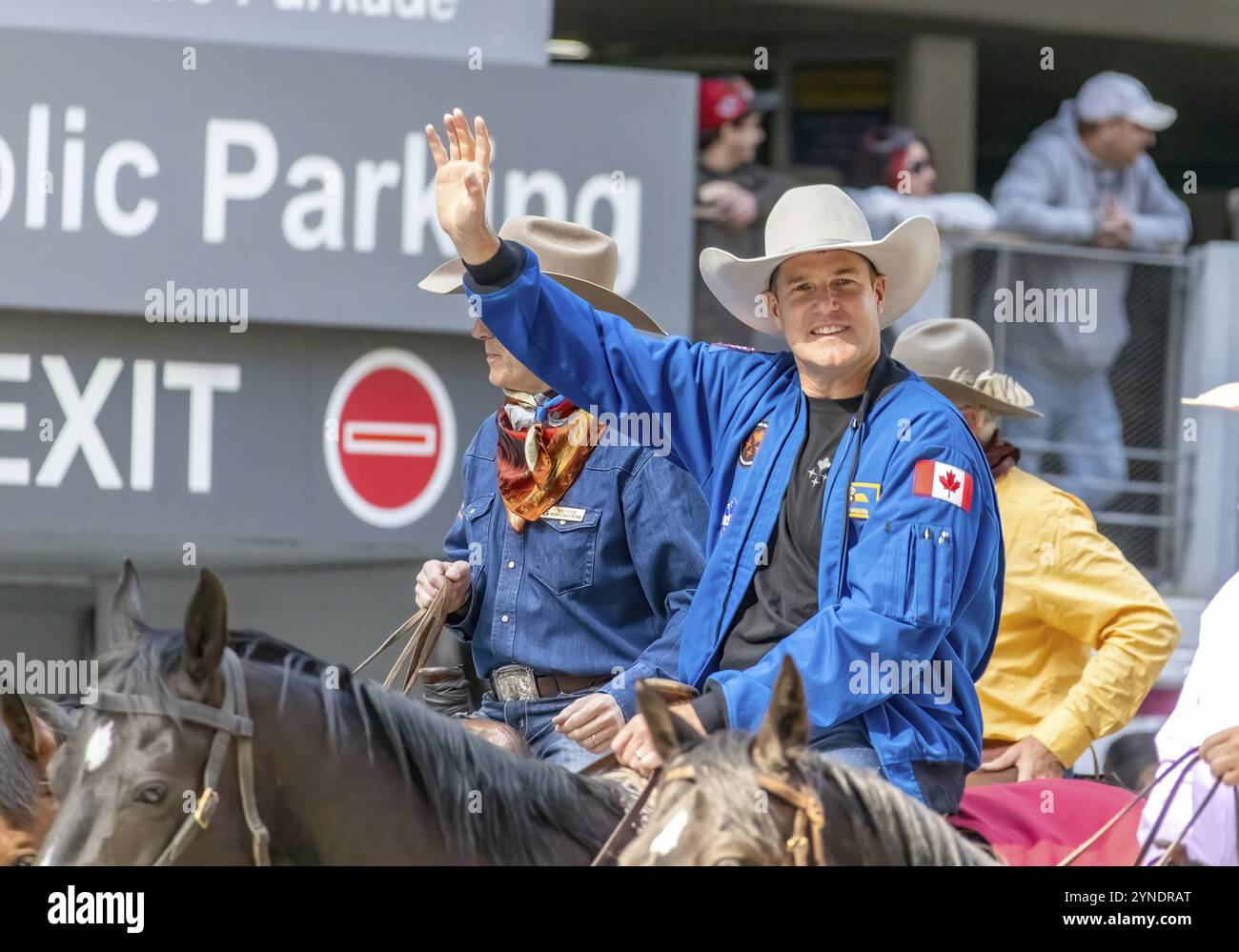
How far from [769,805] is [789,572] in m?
0.74

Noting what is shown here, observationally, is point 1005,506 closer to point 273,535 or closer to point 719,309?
point 719,309

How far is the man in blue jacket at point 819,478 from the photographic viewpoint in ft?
10.2

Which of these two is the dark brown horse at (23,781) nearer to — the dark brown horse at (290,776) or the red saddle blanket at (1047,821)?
the dark brown horse at (290,776)

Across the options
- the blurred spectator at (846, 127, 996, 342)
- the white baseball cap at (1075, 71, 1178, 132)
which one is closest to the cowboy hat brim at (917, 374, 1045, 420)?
the blurred spectator at (846, 127, 996, 342)

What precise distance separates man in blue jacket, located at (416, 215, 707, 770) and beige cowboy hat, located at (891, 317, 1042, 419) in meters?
1.30

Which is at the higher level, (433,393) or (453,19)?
(453,19)

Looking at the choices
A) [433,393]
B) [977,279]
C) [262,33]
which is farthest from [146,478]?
[977,279]

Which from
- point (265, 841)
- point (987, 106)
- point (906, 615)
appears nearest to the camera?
point (265, 841)

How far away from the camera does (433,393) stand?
8562mm

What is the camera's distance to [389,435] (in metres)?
8.54

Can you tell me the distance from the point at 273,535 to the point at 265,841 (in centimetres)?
567

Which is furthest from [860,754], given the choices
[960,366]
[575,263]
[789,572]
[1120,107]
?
[1120,107]

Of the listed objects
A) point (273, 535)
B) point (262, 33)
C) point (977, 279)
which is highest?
point (262, 33)

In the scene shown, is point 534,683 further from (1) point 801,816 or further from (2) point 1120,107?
(2) point 1120,107
